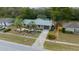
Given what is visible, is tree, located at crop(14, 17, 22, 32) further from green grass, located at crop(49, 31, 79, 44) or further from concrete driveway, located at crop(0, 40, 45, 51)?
green grass, located at crop(49, 31, 79, 44)

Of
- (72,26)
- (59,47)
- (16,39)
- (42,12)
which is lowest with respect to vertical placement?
(59,47)

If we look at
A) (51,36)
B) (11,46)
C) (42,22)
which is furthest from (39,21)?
(11,46)

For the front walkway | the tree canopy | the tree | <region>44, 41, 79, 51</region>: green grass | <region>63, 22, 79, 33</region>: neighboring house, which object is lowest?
<region>44, 41, 79, 51</region>: green grass

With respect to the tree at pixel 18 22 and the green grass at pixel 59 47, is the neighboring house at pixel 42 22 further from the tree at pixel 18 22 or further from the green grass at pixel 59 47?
the green grass at pixel 59 47

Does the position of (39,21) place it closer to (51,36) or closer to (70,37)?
(51,36)

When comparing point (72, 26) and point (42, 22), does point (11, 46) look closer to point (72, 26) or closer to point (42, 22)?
point (42, 22)

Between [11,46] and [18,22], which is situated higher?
[18,22]

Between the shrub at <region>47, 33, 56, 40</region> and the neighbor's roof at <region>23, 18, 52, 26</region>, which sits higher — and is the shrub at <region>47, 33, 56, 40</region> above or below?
below

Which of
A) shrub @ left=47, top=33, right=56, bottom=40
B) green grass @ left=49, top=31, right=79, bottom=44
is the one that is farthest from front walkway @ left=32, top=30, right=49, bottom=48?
green grass @ left=49, top=31, right=79, bottom=44

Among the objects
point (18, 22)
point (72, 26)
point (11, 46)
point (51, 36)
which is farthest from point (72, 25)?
point (11, 46)

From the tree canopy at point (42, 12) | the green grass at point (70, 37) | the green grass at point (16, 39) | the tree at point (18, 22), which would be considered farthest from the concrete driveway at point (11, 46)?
the green grass at point (70, 37)

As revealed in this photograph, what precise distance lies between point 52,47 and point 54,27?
0.82ft

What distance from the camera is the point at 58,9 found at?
207 cm
